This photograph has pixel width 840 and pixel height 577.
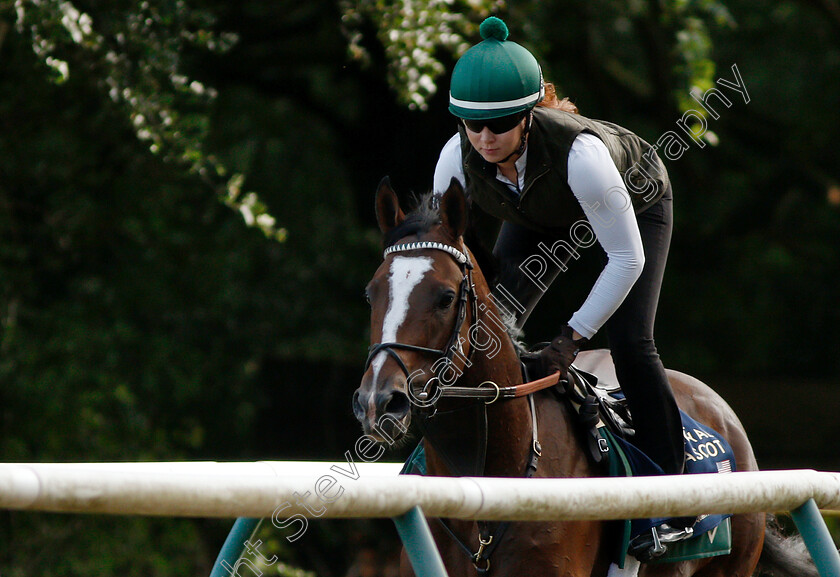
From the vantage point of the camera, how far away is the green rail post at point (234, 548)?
8.98 feet

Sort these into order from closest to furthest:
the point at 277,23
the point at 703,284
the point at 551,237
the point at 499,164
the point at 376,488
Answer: the point at 376,488 → the point at 499,164 → the point at 551,237 → the point at 277,23 → the point at 703,284

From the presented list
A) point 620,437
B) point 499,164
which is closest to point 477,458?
point 620,437

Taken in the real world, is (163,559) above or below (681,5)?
below

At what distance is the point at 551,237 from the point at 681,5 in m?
3.54

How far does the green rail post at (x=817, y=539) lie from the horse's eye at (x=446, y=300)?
41.4 inches

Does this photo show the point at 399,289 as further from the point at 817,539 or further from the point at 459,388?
the point at 817,539

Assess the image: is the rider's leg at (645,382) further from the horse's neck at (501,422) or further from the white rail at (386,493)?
the white rail at (386,493)

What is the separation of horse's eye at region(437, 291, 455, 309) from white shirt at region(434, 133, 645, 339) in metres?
0.47

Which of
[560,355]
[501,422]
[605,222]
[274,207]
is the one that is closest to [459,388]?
[501,422]

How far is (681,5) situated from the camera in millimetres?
6492

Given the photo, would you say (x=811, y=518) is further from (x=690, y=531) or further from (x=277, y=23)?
(x=277, y=23)

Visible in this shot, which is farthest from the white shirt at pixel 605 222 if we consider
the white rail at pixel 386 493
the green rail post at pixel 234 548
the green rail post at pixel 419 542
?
the green rail post at pixel 419 542

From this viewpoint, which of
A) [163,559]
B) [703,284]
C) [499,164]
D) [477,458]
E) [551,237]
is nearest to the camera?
[477,458]

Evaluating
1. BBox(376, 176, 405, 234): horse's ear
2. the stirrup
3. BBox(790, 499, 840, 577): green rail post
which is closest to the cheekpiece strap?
BBox(376, 176, 405, 234): horse's ear
